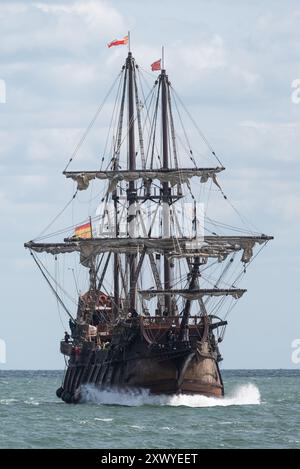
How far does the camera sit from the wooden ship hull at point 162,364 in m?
110

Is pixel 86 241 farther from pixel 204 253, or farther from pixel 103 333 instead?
pixel 204 253

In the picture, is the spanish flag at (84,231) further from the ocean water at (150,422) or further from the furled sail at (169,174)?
the ocean water at (150,422)

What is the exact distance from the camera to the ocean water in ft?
270

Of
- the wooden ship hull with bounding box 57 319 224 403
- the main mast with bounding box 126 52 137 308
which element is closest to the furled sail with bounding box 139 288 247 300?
the wooden ship hull with bounding box 57 319 224 403

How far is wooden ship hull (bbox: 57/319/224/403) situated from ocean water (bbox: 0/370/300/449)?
69 cm

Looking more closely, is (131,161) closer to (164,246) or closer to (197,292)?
(164,246)

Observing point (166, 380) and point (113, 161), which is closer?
A: point (166, 380)

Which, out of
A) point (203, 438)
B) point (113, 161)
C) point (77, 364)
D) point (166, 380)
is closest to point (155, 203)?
point (113, 161)

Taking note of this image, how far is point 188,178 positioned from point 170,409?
953 inches

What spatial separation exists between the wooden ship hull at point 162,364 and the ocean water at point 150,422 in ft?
2.26

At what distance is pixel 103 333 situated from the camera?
127625 mm

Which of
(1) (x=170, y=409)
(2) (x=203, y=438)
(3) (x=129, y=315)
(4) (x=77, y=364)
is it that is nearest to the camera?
(2) (x=203, y=438)

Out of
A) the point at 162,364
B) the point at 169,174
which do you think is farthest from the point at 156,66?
the point at 162,364

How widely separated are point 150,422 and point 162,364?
51.1ft
